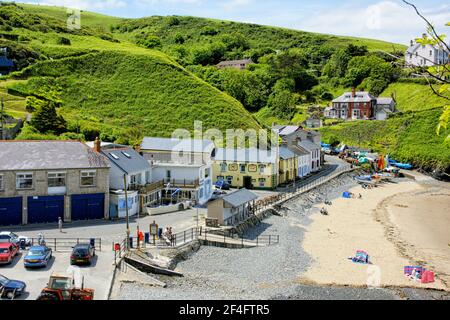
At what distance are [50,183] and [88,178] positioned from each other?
2.76 meters

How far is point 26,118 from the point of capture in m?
58.3

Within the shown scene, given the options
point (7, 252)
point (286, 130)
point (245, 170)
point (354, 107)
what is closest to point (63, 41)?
point (286, 130)

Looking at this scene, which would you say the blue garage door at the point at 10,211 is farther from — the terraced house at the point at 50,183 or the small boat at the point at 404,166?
the small boat at the point at 404,166

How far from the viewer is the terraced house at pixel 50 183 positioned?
33.7 metres

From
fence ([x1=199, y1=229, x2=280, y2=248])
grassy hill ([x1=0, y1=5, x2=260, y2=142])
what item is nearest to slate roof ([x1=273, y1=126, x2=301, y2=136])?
grassy hill ([x1=0, y1=5, x2=260, y2=142])

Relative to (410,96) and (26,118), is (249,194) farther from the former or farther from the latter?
(410,96)

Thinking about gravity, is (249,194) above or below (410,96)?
below

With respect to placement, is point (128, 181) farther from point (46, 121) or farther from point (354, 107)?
point (354, 107)

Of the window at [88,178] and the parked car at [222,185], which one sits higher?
the window at [88,178]

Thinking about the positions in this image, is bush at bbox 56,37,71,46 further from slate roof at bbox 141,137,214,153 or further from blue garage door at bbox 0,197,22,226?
blue garage door at bbox 0,197,22,226

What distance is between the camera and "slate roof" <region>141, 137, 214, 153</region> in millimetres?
49156

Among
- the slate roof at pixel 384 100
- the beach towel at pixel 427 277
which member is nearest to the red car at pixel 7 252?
the beach towel at pixel 427 277
